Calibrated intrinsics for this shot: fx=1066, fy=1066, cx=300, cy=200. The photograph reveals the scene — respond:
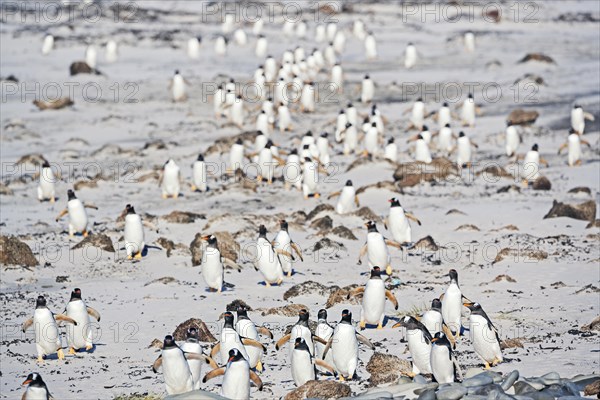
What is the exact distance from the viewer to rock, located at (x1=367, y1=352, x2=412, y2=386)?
31.7 feet

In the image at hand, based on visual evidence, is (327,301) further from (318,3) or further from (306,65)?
(318,3)

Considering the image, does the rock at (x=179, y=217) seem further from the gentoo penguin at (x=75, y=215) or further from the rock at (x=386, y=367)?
the rock at (x=386, y=367)

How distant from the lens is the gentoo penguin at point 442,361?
9.30 meters

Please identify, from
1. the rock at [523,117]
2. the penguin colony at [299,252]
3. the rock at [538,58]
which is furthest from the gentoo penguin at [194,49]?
the rock at [523,117]

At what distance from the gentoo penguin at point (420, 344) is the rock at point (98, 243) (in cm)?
698

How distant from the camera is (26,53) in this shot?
3625cm

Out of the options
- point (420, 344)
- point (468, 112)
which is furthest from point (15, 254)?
point (468, 112)

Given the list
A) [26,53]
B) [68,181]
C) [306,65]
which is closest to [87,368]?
[68,181]

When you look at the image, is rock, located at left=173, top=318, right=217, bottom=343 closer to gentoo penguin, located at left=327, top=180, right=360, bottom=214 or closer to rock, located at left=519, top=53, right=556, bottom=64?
gentoo penguin, located at left=327, top=180, right=360, bottom=214

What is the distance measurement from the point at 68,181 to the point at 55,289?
8308 millimetres

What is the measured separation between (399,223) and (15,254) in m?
5.53

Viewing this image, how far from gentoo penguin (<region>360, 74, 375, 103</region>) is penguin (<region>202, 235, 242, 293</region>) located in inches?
683

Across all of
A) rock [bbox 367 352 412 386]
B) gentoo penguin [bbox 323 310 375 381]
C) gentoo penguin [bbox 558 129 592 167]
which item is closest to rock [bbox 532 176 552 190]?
gentoo penguin [bbox 558 129 592 167]

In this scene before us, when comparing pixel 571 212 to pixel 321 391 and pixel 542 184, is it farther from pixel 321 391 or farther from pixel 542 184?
A: pixel 321 391
